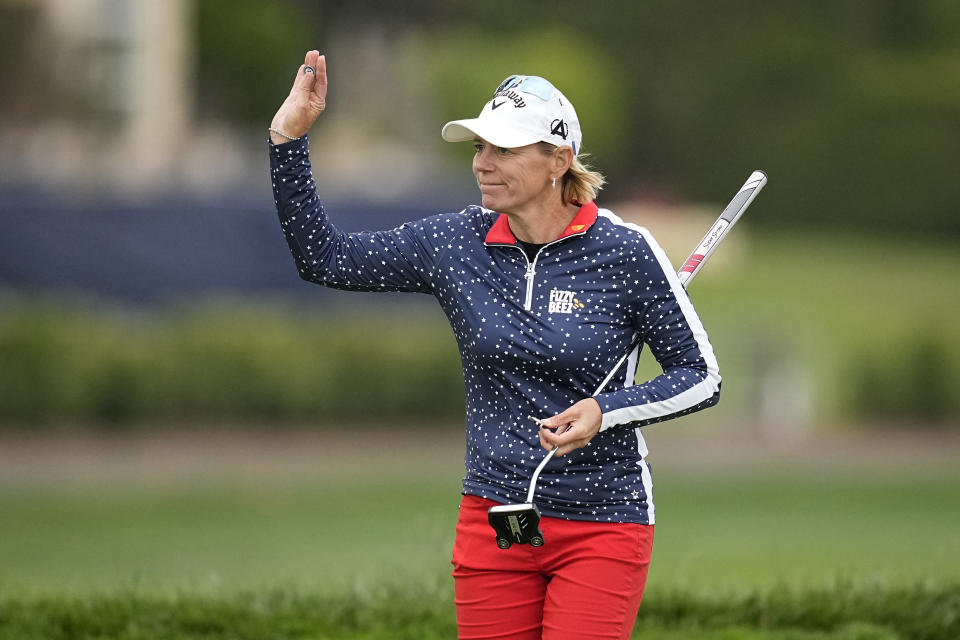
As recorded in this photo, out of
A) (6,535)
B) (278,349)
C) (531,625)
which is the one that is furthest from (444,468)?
(531,625)

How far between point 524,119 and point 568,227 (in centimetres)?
31

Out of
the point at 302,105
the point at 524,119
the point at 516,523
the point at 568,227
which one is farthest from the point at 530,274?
the point at 302,105

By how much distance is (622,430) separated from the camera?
398 centimetres

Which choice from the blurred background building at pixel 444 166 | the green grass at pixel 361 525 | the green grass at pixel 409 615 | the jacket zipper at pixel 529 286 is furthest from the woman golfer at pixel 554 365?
the blurred background building at pixel 444 166

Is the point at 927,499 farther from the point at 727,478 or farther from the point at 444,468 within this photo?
the point at 444,468

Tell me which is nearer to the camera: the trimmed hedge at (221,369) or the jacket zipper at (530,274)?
the jacket zipper at (530,274)

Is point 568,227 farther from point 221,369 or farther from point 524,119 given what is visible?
point 221,369

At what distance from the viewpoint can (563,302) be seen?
13.1 ft

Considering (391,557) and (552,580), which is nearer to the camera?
(552,580)

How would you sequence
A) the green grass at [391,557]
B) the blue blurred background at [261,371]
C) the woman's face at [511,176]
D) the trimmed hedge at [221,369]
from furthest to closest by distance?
the trimmed hedge at [221,369] < the blue blurred background at [261,371] < the green grass at [391,557] < the woman's face at [511,176]

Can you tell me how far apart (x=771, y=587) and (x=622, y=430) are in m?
2.57

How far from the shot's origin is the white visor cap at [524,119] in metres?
3.96

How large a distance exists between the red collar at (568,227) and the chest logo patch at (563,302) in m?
0.15

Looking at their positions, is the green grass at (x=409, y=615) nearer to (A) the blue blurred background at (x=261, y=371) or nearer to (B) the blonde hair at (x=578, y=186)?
(A) the blue blurred background at (x=261, y=371)
